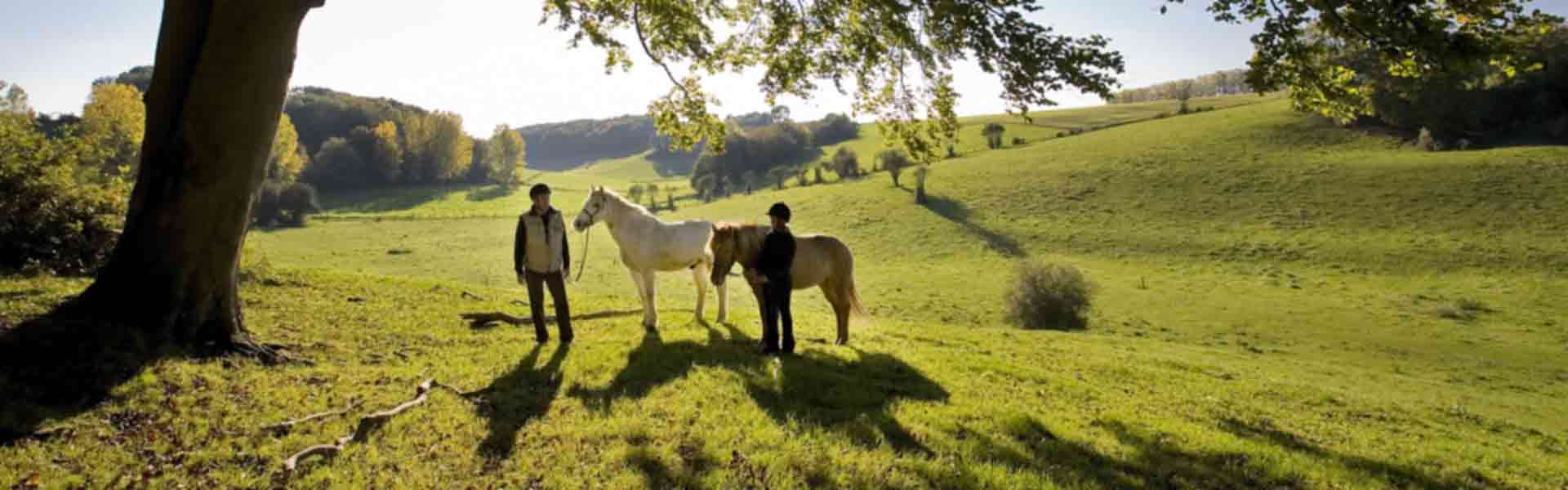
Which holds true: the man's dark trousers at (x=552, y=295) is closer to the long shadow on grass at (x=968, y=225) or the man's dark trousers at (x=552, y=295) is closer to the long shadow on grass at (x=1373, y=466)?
the long shadow on grass at (x=1373, y=466)

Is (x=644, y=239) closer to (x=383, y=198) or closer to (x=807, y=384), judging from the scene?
(x=807, y=384)

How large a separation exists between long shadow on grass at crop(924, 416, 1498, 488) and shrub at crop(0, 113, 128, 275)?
16.4m

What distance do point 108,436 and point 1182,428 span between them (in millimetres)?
10825

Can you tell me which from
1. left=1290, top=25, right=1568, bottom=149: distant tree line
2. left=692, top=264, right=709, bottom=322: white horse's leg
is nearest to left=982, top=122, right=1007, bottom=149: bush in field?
left=1290, top=25, right=1568, bottom=149: distant tree line

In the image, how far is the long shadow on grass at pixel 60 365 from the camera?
545 centimetres

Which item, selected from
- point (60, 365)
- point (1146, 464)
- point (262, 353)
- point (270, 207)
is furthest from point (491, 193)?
point (1146, 464)

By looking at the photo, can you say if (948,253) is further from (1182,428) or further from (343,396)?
(343,396)

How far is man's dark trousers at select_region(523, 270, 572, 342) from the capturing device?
33.8ft

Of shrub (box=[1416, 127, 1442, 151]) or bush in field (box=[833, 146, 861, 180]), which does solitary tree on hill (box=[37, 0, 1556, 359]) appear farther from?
bush in field (box=[833, 146, 861, 180])

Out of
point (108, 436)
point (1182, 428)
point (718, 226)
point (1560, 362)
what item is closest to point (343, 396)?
point (108, 436)

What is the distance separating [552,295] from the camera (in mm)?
10297

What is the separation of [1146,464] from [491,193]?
9979 cm

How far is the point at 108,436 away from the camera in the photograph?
543cm

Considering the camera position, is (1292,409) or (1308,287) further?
(1308,287)
